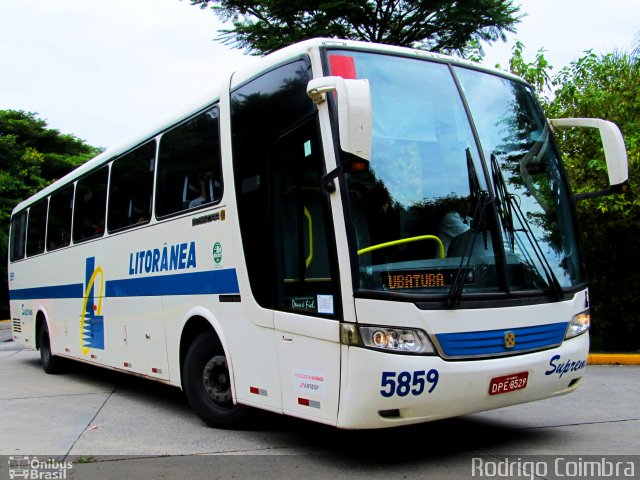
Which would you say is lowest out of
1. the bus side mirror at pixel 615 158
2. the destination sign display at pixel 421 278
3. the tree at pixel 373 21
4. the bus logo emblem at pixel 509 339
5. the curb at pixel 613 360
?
the curb at pixel 613 360

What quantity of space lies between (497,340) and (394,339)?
0.82 m

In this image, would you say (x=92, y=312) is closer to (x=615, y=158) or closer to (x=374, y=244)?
(x=374, y=244)

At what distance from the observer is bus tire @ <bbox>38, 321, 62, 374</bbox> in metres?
11.1

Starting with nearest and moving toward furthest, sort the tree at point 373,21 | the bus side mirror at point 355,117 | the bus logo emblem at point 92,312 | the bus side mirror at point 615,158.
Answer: the bus side mirror at point 355,117 < the bus side mirror at point 615,158 < the bus logo emblem at point 92,312 < the tree at point 373,21

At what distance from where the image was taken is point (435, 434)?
6078mm

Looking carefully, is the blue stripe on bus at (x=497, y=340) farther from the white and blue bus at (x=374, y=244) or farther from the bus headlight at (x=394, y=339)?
the bus headlight at (x=394, y=339)

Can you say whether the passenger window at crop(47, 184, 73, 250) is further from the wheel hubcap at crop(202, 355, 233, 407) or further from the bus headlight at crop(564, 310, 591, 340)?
the bus headlight at crop(564, 310, 591, 340)

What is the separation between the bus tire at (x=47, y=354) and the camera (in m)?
11.1

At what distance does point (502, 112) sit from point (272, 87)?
1846mm

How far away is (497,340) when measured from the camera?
16.0 feet

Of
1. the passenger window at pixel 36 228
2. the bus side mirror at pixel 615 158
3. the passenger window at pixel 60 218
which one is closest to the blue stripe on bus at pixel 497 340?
the bus side mirror at pixel 615 158

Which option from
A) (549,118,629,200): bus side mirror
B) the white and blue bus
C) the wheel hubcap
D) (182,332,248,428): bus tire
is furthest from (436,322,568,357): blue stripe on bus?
the wheel hubcap

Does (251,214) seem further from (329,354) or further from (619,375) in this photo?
(619,375)

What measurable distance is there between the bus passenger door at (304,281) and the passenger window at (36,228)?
748cm
